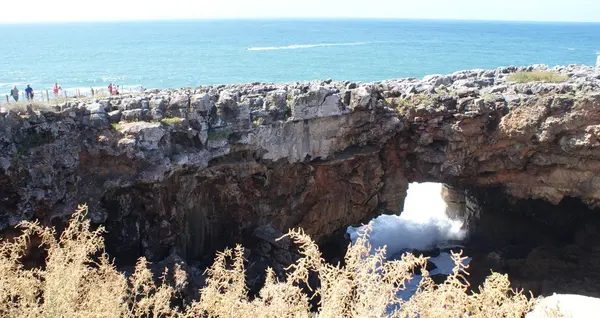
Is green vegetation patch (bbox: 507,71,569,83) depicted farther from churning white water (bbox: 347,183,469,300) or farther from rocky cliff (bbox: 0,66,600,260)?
churning white water (bbox: 347,183,469,300)

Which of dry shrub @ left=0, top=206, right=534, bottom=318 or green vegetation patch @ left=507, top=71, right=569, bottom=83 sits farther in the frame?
green vegetation patch @ left=507, top=71, right=569, bottom=83

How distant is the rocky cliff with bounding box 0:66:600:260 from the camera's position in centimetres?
1472

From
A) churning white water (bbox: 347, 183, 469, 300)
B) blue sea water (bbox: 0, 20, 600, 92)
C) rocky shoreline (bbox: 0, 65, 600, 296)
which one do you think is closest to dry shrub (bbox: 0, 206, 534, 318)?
rocky shoreline (bbox: 0, 65, 600, 296)

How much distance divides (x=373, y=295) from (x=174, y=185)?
12139 millimetres

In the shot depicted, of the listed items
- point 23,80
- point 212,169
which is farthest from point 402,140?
point 23,80

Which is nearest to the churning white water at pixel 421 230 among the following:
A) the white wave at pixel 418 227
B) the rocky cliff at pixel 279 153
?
the white wave at pixel 418 227

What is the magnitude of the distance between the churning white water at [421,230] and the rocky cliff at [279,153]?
5.36 m

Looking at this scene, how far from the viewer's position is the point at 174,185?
1744cm

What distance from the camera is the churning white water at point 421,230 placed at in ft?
86.4

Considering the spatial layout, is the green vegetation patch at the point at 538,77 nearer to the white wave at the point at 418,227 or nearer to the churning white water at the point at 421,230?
the churning white water at the point at 421,230

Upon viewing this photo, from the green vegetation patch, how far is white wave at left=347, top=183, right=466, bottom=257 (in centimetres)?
944

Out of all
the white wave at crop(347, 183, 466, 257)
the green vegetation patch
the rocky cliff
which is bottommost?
the white wave at crop(347, 183, 466, 257)

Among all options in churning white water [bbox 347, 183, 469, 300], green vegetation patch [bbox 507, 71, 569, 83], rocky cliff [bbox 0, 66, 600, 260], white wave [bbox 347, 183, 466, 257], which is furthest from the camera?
white wave [bbox 347, 183, 466, 257]

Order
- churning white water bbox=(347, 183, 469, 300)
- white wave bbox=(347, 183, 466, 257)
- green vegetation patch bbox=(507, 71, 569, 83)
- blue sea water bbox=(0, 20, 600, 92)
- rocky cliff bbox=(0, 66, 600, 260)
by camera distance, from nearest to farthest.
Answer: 1. rocky cliff bbox=(0, 66, 600, 260)
2. green vegetation patch bbox=(507, 71, 569, 83)
3. churning white water bbox=(347, 183, 469, 300)
4. white wave bbox=(347, 183, 466, 257)
5. blue sea water bbox=(0, 20, 600, 92)
